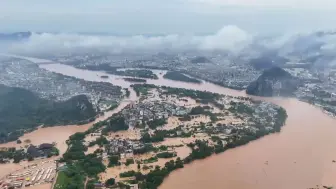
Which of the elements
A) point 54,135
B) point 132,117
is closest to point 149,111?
point 132,117

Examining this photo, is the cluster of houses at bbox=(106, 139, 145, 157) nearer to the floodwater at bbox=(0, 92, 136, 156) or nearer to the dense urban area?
the dense urban area

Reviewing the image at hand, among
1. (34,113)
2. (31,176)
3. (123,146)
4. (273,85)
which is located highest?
(273,85)

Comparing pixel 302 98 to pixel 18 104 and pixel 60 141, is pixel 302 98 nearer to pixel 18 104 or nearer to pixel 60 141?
pixel 60 141

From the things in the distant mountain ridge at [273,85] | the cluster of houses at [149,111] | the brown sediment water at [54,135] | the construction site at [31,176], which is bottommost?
the construction site at [31,176]

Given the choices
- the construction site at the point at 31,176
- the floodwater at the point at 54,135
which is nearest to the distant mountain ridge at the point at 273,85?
the floodwater at the point at 54,135

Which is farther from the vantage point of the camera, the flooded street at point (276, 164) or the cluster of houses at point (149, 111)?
the cluster of houses at point (149, 111)

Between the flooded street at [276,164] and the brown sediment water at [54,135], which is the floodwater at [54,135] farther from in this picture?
the flooded street at [276,164]

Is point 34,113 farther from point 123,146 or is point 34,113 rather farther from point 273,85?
point 273,85
